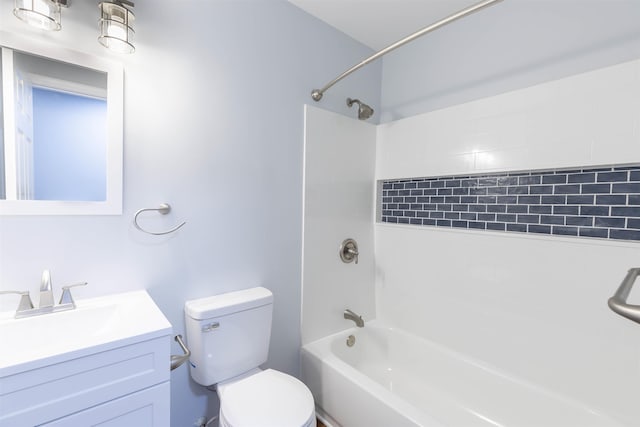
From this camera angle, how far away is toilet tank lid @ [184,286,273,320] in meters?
1.34

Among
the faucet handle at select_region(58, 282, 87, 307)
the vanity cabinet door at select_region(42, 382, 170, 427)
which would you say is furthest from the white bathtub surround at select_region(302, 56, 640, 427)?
the faucet handle at select_region(58, 282, 87, 307)

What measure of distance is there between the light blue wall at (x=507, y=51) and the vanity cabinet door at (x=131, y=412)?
7.10ft

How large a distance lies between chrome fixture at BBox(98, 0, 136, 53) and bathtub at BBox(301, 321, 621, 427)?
1.83 metres

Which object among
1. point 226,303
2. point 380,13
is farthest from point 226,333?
point 380,13

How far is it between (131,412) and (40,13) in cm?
137

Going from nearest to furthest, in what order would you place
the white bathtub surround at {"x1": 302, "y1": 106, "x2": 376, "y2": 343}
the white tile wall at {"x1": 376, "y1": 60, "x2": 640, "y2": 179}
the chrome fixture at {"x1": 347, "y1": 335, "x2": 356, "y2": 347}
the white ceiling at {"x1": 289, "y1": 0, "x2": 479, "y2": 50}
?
the white tile wall at {"x1": 376, "y1": 60, "x2": 640, "y2": 179}, the white ceiling at {"x1": 289, "y1": 0, "x2": 479, "y2": 50}, the white bathtub surround at {"x1": 302, "y1": 106, "x2": 376, "y2": 343}, the chrome fixture at {"x1": 347, "y1": 335, "x2": 356, "y2": 347}

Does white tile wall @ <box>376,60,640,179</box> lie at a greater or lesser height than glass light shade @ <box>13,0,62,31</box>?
lesser

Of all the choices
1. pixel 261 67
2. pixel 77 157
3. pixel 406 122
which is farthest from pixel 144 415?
pixel 406 122

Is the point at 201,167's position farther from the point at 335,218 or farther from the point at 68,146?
the point at 335,218

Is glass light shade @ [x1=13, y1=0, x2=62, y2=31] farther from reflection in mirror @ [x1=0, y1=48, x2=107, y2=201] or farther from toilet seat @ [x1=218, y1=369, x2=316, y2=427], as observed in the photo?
toilet seat @ [x1=218, y1=369, x2=316, y2=427]

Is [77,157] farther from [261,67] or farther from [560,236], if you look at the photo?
[560,236]

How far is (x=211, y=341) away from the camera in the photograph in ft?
4.46

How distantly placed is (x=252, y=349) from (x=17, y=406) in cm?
90

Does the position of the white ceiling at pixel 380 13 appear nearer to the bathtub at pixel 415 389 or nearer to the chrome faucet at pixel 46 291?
the chrome faucet at pixel 46 291
